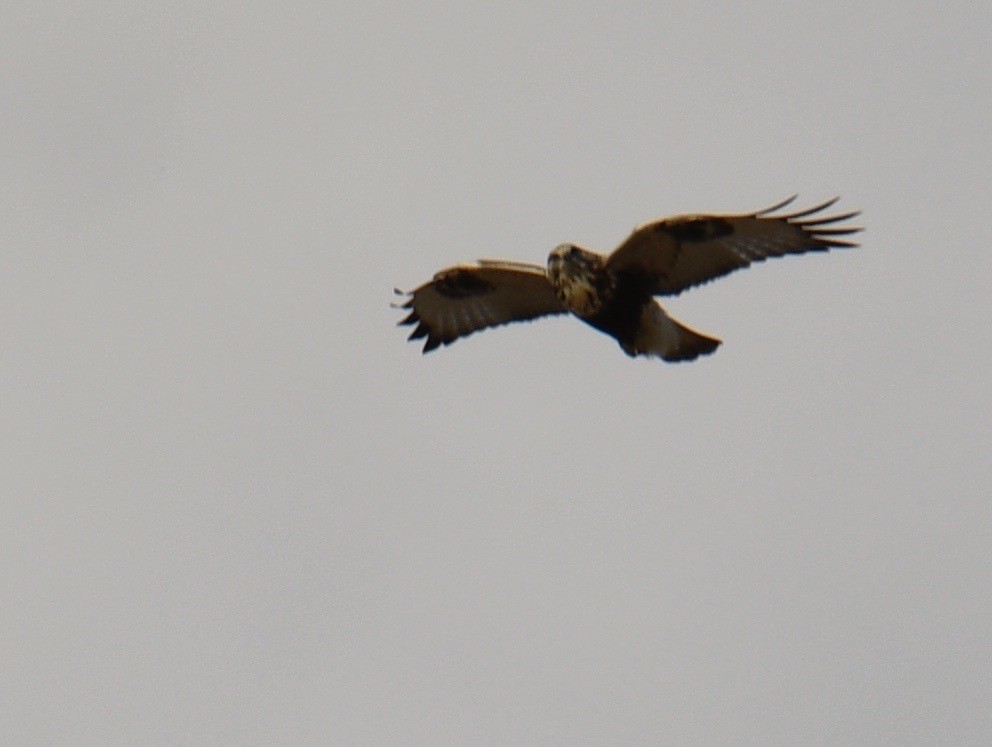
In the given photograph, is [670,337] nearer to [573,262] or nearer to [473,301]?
[573,262]

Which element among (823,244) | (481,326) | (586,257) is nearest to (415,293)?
(481,326)

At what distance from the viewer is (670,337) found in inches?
760

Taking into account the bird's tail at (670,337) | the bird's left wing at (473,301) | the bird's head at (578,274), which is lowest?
the bird's tail at (670,337)

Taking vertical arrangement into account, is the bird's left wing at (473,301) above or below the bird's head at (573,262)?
above

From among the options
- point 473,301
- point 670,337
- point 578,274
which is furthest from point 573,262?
point 473,301

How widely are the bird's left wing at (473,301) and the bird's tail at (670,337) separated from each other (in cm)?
114

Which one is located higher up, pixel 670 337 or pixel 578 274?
pixel 578 274

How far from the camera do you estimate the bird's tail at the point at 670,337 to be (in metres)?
19.2

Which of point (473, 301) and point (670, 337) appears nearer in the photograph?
point (670, 337)

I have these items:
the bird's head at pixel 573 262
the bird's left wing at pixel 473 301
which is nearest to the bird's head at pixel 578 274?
the bird's head at pixel 573 262

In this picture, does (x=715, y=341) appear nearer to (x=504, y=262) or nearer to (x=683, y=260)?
(x=683, y=260)

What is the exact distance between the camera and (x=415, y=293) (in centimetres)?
2080

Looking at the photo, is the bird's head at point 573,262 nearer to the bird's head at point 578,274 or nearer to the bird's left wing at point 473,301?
the bird's head at point 578,274

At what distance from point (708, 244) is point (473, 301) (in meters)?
2.61
